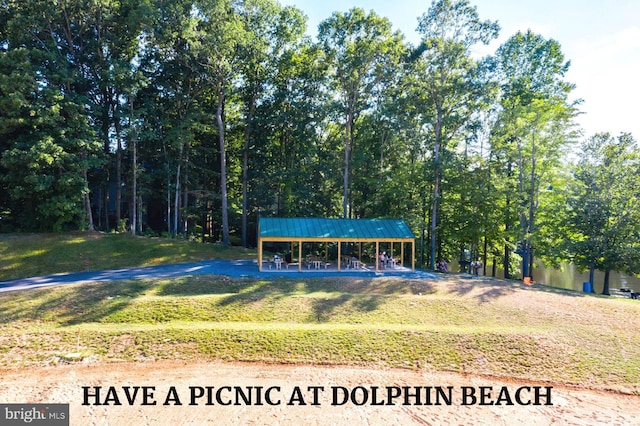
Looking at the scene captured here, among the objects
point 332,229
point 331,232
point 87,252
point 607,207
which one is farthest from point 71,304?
point 607,207

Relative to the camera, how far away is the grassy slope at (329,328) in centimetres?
859

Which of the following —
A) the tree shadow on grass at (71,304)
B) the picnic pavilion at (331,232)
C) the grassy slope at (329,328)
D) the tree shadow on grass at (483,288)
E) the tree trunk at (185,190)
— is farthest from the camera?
the tree trunk at (185,190)

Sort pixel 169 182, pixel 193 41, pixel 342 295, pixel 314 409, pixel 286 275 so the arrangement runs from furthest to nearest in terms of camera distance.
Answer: pixel 169 182 → pixel 193 41 → pixel 286 275 → pixel 342 295 → pixel 314 409

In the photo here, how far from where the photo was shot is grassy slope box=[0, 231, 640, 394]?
859 cm

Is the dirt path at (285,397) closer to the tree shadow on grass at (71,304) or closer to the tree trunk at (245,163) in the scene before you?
the tree shadow on grass at (71,304)

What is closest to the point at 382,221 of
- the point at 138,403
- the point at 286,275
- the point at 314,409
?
the point at 286,275

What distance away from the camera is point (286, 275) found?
1583cm

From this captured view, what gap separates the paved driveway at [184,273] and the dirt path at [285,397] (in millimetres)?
7051

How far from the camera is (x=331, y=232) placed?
688 inches

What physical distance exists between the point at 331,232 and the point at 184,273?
7576 millimetres

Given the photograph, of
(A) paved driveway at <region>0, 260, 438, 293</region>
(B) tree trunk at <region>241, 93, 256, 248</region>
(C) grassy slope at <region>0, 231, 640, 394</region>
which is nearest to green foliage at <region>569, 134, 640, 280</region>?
(C) grassy slope at <region>0, 231, 640, 394</region>

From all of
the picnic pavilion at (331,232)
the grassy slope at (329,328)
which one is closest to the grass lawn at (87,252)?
the grassy slope at (329,328)

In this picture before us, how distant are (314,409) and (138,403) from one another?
3.66m

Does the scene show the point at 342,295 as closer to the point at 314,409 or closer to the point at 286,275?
the point at 286,275
